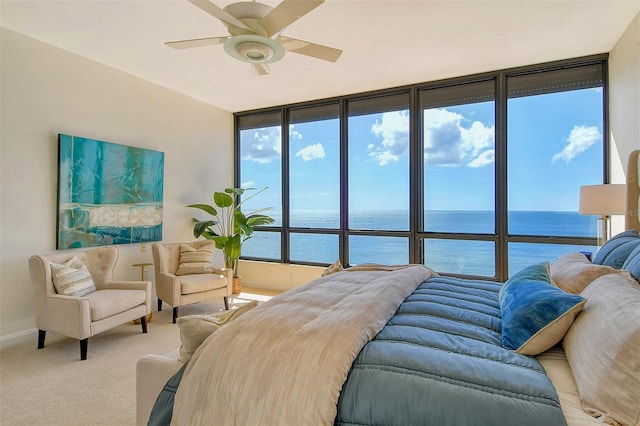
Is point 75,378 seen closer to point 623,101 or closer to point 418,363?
point 418,363

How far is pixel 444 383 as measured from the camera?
3.48 ft

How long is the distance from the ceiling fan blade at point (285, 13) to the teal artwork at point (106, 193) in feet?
8.97

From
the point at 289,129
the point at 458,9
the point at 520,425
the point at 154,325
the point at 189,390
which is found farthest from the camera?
the point at 289,129

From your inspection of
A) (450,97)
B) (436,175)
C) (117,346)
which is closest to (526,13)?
(450,97)

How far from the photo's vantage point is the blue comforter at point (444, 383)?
98 centimetres

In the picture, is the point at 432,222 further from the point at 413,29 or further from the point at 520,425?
the point at 520,425

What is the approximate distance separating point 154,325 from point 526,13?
464 centimetres

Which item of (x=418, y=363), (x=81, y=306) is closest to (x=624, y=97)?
(x=418, y=363)

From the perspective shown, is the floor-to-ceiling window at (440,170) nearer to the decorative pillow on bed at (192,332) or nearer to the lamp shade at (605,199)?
the lamp shade at (605,199)

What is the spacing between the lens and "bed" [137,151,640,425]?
986 mm

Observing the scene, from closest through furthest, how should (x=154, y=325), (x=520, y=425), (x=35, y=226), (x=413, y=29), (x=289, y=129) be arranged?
(x=520, y=425) < (x=413, y=29) < (x=35, y=226) < (x=154, y=325) < (x=289, y=129)

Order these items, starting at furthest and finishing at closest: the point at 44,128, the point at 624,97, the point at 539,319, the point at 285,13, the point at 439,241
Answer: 1. the point at 439,241
2. the point at 44,128
3. the point at 624,97
4. the point at 285,13
5. the point at 539,319

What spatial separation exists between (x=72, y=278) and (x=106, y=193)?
119 centimetres

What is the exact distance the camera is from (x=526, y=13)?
2.75 meters
